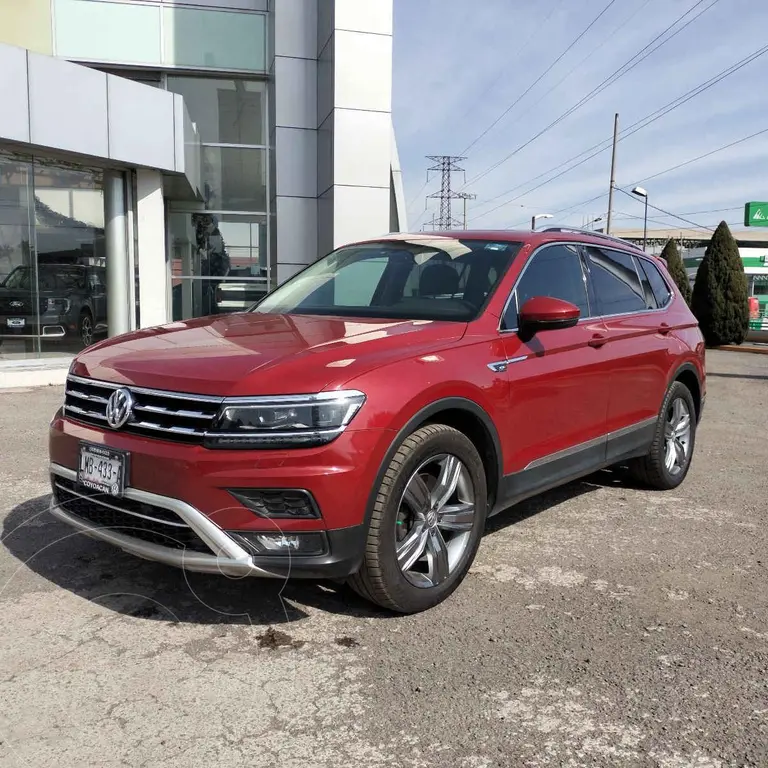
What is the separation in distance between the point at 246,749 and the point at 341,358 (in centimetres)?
146

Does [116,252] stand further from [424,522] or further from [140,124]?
[424,522]

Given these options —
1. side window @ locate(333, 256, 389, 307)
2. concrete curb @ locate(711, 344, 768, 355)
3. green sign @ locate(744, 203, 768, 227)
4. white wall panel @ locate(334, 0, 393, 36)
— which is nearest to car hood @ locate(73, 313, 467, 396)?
side window @ locate(333, 256, 389, 307)

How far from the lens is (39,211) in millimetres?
11906

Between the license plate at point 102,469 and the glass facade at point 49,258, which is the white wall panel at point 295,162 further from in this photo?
the license plate at point 102,469

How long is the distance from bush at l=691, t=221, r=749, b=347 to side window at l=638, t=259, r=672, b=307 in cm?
1752

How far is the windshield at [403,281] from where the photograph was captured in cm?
402

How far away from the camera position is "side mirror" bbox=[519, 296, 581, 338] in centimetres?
381

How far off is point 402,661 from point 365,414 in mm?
992

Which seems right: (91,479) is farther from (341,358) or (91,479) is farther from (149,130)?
(149,130)

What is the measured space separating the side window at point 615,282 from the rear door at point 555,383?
184mm

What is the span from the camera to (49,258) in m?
12.1

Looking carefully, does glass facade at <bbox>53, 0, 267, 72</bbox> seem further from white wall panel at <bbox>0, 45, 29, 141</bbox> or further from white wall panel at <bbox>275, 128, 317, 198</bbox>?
white wall panel at <bbox>0, 45, 29, 141</bbox>

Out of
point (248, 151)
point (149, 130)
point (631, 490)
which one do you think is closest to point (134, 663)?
point (631, 490)

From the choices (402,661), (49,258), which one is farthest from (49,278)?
(402,661)
